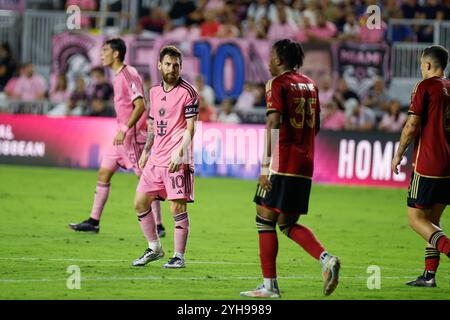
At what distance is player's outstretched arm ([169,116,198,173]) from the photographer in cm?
1040

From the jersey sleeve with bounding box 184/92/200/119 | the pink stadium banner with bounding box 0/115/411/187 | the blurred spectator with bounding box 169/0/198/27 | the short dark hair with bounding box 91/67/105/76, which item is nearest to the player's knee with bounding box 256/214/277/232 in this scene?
the jersey sleeve with bounding box 184/92/200/119

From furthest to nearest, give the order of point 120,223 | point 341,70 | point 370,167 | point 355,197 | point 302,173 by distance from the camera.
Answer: point 341,70
point 370,167
point 355,197
point 120,223
point 302,173

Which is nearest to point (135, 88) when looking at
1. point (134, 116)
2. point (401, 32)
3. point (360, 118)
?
point (134, 116)

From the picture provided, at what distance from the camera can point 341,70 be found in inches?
961

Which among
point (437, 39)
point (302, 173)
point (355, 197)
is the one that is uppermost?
point (437, 39)

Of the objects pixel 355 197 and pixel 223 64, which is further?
pixel 223 64

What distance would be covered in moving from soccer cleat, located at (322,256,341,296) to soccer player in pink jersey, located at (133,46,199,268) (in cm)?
229

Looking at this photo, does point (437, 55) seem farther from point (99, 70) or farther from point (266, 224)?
point (99, 70)

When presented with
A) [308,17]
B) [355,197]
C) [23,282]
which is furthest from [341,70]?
[23,282]

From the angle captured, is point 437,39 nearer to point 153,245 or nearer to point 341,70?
point 341,70

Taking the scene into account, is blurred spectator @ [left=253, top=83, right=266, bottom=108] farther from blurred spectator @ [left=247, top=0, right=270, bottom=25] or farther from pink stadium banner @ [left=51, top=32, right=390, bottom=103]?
blurred spectator @ [left=247, top=0, right=270, bottom=25]

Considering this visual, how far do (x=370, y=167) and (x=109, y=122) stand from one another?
5.70 meters

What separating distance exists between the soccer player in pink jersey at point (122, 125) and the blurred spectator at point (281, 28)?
12.1 m

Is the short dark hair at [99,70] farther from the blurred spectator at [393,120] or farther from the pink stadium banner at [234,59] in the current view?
the blurred spectator at [393,120]
